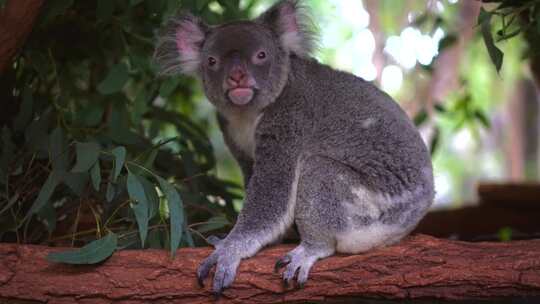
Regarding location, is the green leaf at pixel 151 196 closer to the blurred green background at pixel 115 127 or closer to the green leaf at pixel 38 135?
the blurred green background at pixel 115 127

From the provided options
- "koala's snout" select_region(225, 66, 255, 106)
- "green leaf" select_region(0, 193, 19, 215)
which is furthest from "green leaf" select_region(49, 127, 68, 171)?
"koala's snout" select_region(225, 66, 255, 106)

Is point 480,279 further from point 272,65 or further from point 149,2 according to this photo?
point 149,2

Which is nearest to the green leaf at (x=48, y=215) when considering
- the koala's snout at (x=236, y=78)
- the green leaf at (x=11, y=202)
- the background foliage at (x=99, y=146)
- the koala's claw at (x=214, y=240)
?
the background foliage at (x=99, y=146)

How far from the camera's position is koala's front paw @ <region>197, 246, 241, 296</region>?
363 cm

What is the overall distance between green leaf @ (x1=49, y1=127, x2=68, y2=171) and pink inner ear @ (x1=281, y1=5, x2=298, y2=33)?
1625 millimetres

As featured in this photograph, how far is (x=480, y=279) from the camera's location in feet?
11.3

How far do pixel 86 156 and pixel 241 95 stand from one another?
99 cm

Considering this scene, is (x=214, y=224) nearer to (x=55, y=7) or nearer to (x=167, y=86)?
(x=167, y=86)

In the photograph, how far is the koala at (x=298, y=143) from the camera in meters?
3.93

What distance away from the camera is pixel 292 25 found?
4812 mm

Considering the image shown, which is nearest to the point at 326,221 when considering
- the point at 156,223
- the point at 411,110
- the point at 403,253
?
the point at 403,253

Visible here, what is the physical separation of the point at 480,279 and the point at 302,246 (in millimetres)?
945

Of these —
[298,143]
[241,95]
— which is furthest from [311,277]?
[241,95]

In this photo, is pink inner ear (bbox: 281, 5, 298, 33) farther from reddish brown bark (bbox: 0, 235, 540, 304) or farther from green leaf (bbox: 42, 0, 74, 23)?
reddish brown bark (bbox: 0, 235, 540, 304)
